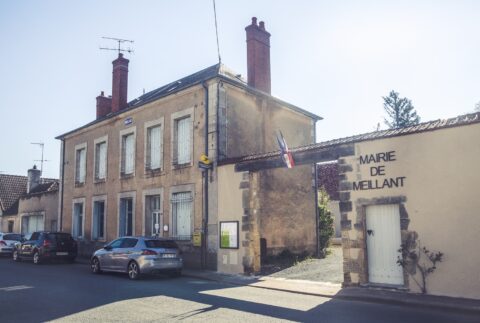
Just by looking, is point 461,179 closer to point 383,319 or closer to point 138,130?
point 383,319

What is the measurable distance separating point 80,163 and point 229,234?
44.8 ft

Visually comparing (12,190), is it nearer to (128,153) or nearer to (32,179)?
(32,179)

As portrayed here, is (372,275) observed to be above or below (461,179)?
below

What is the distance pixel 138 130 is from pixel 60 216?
9.30 meters

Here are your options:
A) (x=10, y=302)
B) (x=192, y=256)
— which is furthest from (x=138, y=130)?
(x=10, y=302)

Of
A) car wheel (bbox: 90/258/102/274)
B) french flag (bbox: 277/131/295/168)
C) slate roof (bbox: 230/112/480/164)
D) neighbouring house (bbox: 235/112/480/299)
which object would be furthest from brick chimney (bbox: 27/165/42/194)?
neighbouring house (bbox: 235/112/480/299)

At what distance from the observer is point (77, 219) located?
23375mm

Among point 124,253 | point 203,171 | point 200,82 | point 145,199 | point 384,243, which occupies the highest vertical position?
point 200,82

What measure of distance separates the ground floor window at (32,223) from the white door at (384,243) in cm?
2334

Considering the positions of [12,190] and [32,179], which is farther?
[12,190]

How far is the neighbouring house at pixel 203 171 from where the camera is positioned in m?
14.6

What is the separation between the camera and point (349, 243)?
1082cm

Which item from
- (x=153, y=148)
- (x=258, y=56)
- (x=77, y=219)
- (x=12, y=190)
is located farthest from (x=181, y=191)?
(x=12, y=190)

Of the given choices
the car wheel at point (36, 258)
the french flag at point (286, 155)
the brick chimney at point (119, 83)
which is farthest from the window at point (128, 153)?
the french flag at point (286, 155)
